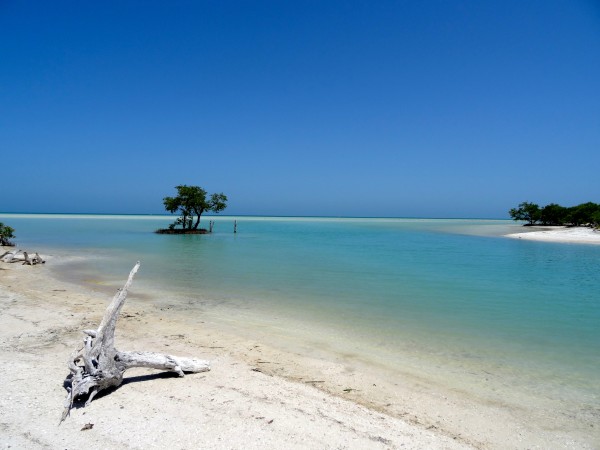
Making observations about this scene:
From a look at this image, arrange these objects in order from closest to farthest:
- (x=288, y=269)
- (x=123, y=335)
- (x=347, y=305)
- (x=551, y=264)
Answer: (x=123, y=335) → (x=347, y=305) → (x=288, y=269) → (x=551, y=264)

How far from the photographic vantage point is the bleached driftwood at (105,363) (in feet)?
14.5

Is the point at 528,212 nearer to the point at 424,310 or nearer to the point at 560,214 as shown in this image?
the point at 560,214

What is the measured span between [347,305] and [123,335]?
19.4 feet

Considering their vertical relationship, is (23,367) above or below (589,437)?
above

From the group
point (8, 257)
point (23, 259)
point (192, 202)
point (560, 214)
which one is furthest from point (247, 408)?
point (560, 214)

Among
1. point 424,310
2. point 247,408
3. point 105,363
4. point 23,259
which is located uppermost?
point 105,363

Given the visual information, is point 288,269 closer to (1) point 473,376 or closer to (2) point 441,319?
(2) point 441,319

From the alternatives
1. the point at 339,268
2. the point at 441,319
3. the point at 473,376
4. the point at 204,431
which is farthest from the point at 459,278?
the point at 204,431

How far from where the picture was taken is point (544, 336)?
8344 mm

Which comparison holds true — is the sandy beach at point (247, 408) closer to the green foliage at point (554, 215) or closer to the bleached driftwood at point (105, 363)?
the bleached driftwood at point (105, 363)

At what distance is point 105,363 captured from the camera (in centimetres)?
473

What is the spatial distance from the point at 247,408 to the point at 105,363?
73.3 inches

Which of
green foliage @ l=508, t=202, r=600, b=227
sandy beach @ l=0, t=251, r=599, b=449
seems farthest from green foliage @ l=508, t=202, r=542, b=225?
sandy beach @ l=0, t=251, r=599, b=449

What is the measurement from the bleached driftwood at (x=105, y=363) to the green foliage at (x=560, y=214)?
61886 mm
